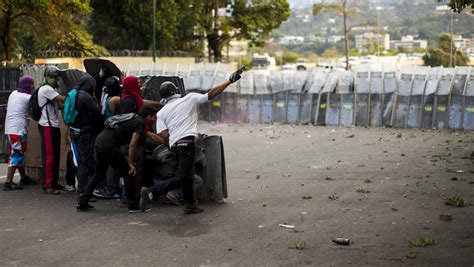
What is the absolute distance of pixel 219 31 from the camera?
54125 millimetres

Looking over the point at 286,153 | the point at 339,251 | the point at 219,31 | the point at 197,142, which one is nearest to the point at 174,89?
the point at 197,142

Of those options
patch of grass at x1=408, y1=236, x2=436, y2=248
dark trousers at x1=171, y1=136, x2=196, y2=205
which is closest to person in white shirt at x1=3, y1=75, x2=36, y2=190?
dark trousers at x1=171, y1=136, x2=196, y2=205

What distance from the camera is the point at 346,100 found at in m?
23.9

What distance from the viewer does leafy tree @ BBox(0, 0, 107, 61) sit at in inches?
1098

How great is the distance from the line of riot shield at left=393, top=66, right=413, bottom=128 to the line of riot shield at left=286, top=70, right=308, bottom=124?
11.0ft

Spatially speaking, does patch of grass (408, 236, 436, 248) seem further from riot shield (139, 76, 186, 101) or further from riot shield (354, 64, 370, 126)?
riot shield (354, 64, 370, 126)

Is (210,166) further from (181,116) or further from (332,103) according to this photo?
(332,103)

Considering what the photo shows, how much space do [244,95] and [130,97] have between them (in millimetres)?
16307

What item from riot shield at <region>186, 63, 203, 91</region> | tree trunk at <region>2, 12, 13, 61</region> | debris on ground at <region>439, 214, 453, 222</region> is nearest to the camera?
debris on ground at <region>439, 214, 453, 222</region>

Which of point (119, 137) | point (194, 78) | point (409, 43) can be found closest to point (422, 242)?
point (119, 137)

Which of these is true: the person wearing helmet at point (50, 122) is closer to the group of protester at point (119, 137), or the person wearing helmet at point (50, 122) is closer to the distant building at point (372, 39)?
the group of protester at point (119, 137)

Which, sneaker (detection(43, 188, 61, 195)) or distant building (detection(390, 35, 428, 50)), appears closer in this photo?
sneaker (detection(43, 188, 61, 195))

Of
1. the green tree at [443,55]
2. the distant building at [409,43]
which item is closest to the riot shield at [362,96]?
the green tree at [443,55]

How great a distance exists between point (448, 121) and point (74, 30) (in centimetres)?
2101
